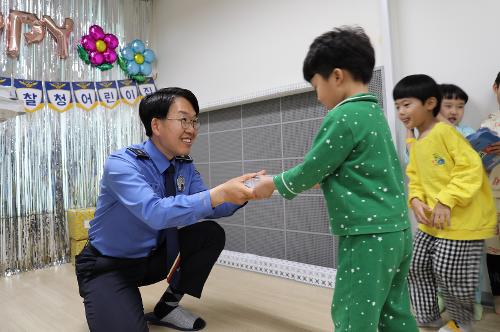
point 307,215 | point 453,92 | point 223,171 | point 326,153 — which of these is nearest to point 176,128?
point 326,153

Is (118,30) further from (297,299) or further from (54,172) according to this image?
(297,299)

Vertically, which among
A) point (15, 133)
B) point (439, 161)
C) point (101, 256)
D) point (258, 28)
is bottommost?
point (101, 256)

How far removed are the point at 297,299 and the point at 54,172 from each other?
2.22m

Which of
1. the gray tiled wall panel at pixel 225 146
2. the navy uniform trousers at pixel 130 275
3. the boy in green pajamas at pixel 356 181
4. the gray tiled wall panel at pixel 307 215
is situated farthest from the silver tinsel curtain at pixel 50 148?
the boy in green pajamas at pixel 356 181

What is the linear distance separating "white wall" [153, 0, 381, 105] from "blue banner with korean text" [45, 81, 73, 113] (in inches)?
33.7

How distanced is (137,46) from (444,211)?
2.97m

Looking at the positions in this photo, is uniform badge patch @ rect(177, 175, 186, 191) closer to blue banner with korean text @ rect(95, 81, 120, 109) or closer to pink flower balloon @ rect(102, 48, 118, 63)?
blue banner with korean text @ rect(95, 81, 120, 109)

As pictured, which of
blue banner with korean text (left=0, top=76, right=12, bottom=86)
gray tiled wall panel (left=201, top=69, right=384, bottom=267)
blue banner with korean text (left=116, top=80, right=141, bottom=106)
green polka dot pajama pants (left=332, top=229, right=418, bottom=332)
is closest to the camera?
green polka dot pajama pants (left=332, top=229, right=418, bottom=332)

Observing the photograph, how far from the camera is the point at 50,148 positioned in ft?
10.0

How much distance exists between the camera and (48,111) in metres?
3.07

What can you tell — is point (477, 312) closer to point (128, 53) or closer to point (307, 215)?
point (307, 215)

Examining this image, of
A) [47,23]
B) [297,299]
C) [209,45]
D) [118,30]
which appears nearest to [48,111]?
[47,23]

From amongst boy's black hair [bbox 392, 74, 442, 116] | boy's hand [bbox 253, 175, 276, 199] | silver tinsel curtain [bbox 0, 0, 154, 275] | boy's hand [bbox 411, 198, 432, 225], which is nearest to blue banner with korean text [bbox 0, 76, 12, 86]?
silver tinsel curtain [bbox 0, 0, 154, 275]

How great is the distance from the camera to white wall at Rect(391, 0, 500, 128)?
1.79 m
